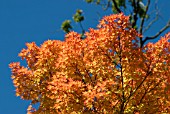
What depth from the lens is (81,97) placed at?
41.5ft

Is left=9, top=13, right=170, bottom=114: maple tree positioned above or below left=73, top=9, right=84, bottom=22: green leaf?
below

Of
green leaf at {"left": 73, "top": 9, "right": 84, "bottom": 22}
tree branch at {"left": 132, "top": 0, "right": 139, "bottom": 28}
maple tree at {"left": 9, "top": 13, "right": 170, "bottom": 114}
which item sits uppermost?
green leaf at {"left": 73, "top": 9, "right": 84, "bottom": 22}

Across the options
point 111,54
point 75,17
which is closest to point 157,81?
point 111,54

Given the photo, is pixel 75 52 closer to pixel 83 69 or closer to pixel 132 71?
pixel 83 69

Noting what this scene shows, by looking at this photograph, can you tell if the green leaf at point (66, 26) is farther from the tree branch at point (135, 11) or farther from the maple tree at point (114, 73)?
the maple tree at point (114, 73)

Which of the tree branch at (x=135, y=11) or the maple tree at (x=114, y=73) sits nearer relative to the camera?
the maple tree at (x=114, y=73)

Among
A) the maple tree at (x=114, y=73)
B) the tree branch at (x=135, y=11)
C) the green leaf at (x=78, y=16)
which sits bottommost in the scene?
the maple tree at (x=114, y=73)

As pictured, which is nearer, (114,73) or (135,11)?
(114,73)

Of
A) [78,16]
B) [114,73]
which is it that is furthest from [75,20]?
[114,73]

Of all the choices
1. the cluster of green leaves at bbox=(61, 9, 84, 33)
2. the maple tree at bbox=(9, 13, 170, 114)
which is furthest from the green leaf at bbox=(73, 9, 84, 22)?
the maple tree at bbox=(9, 13, 170, 114)

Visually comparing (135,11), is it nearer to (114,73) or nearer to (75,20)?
(75,20)

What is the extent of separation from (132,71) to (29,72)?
438 centimetres

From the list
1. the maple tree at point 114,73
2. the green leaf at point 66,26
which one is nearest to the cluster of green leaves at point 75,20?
the green leaf at point 66,26

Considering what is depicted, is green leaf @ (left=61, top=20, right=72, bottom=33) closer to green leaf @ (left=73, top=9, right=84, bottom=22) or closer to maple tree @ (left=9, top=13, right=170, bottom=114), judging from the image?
green leaf @ (left=73, top=9, right=84, bottom=22)
